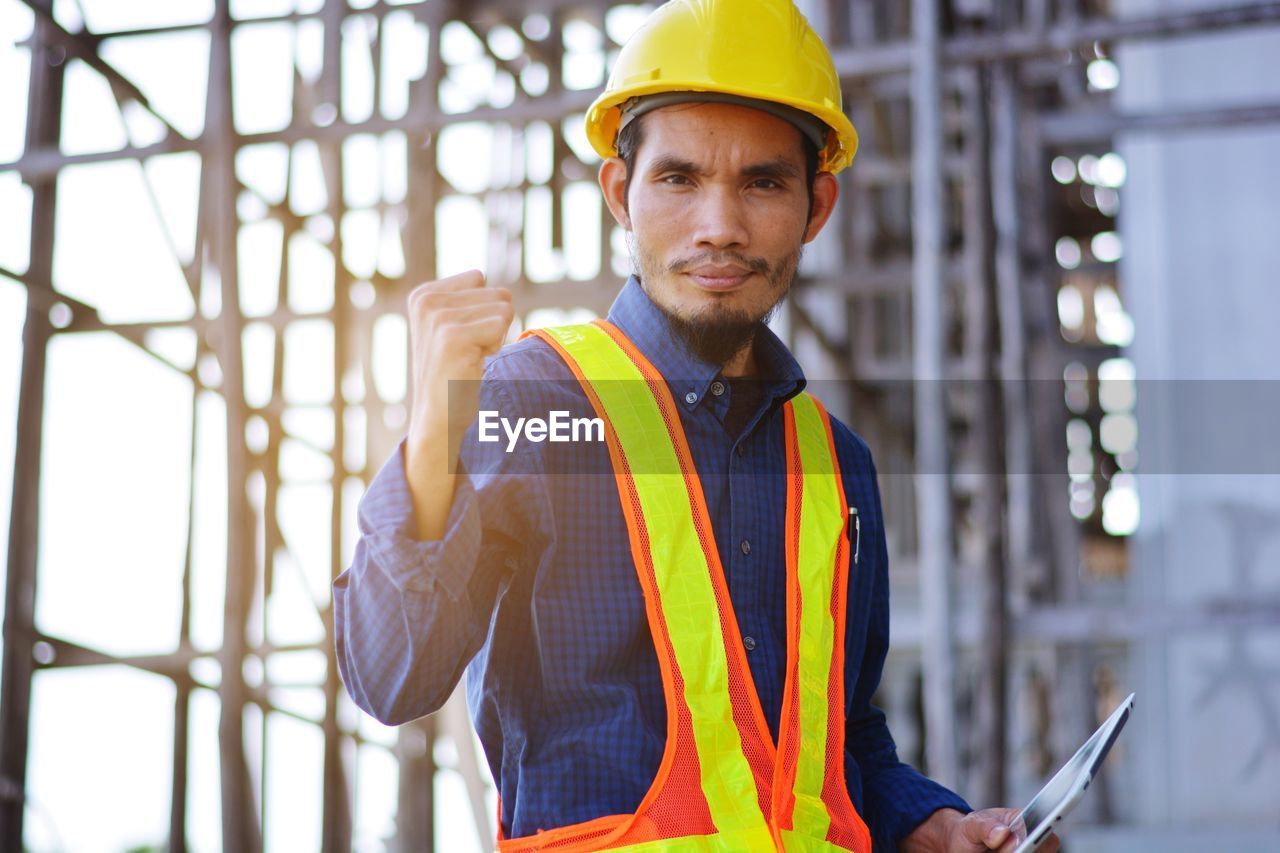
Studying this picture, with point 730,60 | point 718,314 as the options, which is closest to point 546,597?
point 718,314

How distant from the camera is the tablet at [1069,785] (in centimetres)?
186

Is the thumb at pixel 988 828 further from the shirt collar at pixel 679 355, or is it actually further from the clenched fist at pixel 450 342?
the clenched fist at pixel 450 342

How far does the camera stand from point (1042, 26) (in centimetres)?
708

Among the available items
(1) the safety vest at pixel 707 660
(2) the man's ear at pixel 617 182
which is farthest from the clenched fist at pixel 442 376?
(2) the man's ear at pixel 617 182

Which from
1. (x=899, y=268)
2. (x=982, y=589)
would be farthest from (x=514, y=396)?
(x=899, y=268)

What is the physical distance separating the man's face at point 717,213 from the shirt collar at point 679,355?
33 millimetres

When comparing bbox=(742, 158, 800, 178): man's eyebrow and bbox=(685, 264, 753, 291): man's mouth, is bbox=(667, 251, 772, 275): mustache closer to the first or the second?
bbox=(685, 264, 753, 291): man's mouth

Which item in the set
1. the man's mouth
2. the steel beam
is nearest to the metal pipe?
the steel beam

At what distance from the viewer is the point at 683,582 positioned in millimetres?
2008

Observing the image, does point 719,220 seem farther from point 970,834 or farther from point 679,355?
Answer: point 970,834

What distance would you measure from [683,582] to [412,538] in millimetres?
387

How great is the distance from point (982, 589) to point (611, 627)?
550 cm

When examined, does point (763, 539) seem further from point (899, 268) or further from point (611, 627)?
point (899, 268)

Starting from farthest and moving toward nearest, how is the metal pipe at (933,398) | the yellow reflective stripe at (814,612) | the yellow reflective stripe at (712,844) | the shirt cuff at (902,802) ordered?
the metal pipe at (933,398) < the shirt cuff at (902,802) < the yellow reflective stripe at (814,612) < the yellow reflective stripe at (712,844)
